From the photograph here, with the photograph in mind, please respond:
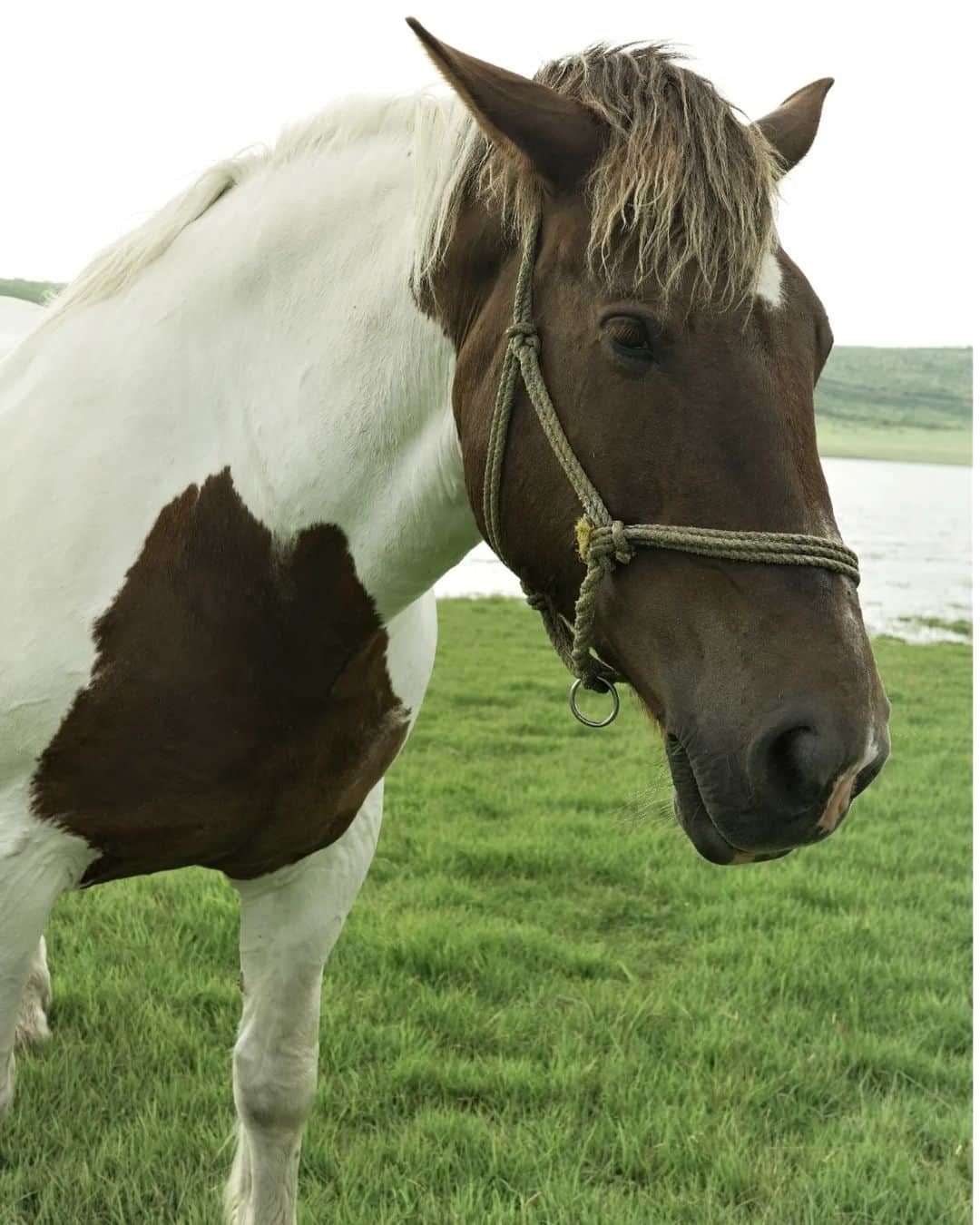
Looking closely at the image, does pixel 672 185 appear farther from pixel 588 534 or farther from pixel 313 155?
pixel 313 155

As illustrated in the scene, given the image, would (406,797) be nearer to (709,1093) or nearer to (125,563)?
(709,1093)

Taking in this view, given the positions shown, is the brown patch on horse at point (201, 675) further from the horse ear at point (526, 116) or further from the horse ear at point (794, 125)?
the horse ear at point (794, 125)

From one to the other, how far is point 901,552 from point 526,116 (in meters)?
18.8

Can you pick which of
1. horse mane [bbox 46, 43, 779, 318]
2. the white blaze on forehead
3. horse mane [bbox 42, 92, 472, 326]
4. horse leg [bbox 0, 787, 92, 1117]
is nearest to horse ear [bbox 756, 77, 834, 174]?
horse mane [bbox 46, 43, 779, 318]

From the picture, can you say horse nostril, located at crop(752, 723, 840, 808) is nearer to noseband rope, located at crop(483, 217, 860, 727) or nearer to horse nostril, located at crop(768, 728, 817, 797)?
horse nostril, located at crop(768, 728, 817, 797)

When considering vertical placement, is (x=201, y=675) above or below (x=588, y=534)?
below

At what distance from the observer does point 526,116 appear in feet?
4.94

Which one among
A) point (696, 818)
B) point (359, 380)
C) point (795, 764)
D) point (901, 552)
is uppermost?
point (359, 380)

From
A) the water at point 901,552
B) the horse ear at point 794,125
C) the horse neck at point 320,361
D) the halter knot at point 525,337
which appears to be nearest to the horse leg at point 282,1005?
the horse neck at point 320,361

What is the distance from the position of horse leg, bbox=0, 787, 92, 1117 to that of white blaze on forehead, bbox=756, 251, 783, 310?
1.37 meters

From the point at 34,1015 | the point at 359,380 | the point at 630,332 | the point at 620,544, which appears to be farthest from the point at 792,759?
the point at 34,1015

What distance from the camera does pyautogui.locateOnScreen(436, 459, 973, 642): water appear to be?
13727 millimetres

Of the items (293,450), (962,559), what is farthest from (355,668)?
(962,559)

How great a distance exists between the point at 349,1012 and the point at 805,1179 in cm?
140
